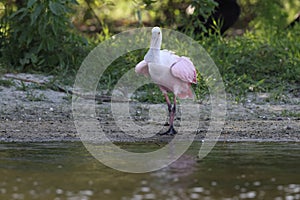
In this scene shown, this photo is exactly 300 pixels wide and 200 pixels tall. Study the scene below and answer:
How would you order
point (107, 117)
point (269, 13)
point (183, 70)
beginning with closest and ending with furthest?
point (183, 70) → point (107, 117) → point (269, 13)

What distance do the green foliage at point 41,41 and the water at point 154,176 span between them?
105 inches

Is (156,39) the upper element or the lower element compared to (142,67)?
upper

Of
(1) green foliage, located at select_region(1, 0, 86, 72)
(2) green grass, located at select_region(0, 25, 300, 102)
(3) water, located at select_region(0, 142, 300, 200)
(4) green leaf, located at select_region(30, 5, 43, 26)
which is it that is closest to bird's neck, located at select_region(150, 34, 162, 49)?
(3) water, located at select_region(0, 142, 300, 200)

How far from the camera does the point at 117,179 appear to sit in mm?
4988

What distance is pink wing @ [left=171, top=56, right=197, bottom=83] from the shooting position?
21.8ft

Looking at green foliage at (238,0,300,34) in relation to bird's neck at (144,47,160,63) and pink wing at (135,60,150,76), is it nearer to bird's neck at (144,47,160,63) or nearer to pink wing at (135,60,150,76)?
pink wing at (135,60,150,76)

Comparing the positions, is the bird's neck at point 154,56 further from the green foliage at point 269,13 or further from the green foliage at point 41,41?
the green foliage at point 269,13

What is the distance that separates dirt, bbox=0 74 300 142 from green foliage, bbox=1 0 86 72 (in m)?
0.28

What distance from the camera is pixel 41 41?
890 centimetres

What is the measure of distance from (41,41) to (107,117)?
1812mm

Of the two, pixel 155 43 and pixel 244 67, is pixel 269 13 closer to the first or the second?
pixel 244 67

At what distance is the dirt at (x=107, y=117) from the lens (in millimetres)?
6695

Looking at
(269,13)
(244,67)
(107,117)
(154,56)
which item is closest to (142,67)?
(154,56)

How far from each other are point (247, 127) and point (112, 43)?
115 inches
